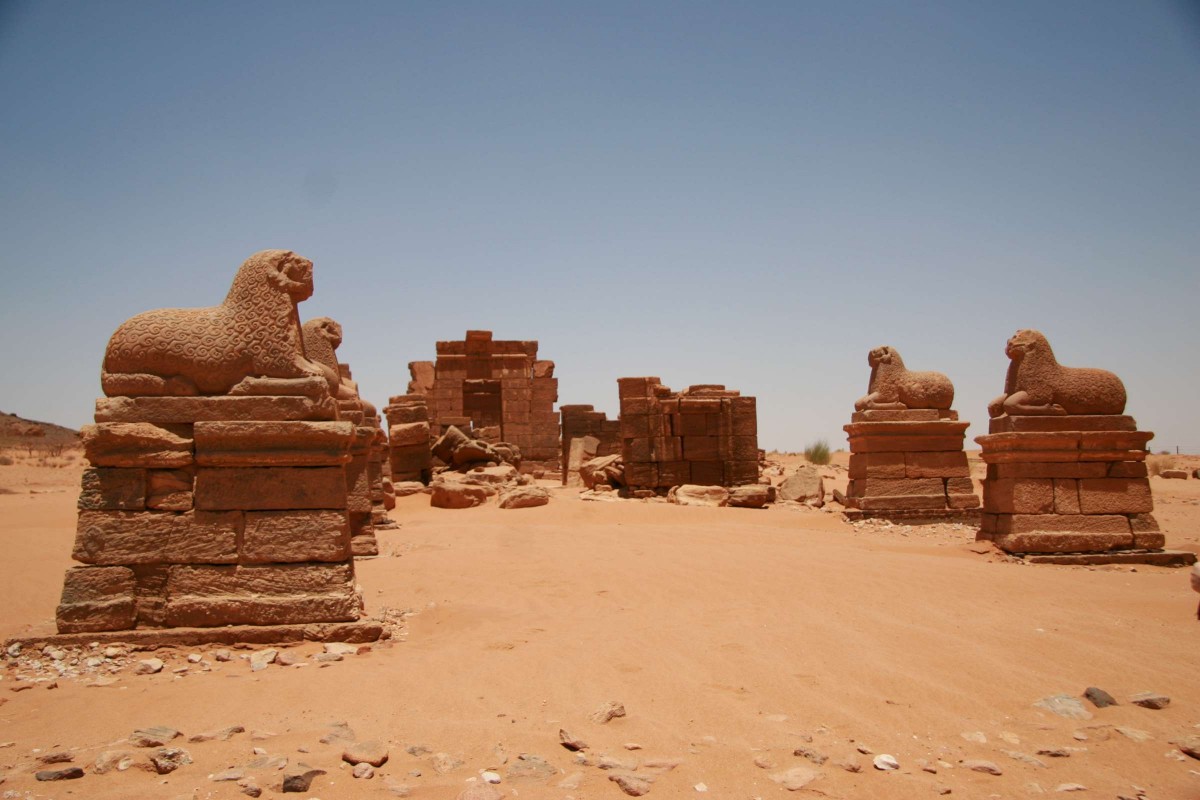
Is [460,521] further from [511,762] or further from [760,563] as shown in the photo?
[511,762]

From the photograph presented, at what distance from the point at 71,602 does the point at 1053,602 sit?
695 centimetres

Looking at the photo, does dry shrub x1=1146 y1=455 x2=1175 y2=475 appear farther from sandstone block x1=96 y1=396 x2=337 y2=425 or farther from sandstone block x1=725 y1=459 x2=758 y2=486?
sandstone block x1=96 y1=396 x2=337 y2=425

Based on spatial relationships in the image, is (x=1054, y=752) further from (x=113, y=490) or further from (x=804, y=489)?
(x=804, y=489)

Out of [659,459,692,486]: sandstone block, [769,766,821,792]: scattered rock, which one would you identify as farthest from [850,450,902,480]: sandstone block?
[769,766,821,792]: scattered rock

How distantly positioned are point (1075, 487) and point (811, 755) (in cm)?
672

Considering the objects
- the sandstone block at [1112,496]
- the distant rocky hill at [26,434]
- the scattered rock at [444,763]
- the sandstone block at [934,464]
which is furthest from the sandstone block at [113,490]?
the distant rocky hill at [26,434]

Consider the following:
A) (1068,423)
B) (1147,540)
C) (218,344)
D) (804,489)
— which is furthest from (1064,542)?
(218,344)

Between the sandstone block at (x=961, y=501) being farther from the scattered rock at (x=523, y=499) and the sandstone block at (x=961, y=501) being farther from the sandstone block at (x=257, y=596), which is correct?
the sandstone block at (x=257, y=596)

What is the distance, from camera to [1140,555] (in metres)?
8.98

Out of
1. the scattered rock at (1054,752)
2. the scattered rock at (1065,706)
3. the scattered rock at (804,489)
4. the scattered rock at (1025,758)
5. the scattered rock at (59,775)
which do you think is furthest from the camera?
the scattered rock at (804,489)

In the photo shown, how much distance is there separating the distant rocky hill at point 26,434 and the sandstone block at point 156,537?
35631 mm

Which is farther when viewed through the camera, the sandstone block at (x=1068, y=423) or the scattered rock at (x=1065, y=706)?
the sandstone block at (x=1068, y=423)

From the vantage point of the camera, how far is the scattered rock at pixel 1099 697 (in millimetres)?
4602

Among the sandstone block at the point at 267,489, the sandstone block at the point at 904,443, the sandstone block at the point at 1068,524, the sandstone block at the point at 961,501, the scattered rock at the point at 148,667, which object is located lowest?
the scattered rock at the point at 148,667
